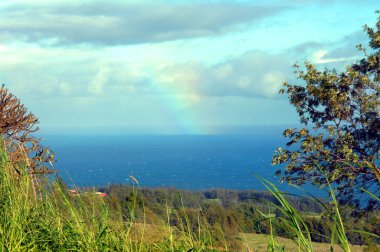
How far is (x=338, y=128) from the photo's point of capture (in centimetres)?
1870

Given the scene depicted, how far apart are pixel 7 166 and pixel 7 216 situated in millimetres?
869

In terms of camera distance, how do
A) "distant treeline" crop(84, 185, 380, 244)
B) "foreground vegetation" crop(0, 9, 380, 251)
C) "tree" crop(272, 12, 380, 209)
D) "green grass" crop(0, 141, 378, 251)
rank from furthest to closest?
"tree" crop(272, 12, 380, 209), "green grass" crop(0, 141, 378, 251), "distant treeline" crop(84, 185, 380, 244), "foreground vegetation" crop(0, 9, 380, 251)

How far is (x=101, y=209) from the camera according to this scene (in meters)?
5.91

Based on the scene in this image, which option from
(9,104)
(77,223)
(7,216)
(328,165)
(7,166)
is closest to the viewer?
(77,223)

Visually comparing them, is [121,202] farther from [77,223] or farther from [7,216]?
[7,216]

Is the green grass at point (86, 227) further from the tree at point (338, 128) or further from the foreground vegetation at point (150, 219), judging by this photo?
the tree at point (338, 128)

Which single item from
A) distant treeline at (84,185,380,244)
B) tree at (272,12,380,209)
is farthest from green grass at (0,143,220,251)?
tree at (272,12,380,209)

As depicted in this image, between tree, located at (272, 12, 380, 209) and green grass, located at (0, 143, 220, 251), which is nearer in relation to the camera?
green grass, located at (0, 143, 220, 251)

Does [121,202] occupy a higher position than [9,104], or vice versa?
[9,104]

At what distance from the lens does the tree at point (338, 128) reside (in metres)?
17.8

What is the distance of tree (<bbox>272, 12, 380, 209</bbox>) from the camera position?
1777 cm

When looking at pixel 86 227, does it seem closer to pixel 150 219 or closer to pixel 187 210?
pixel 150 219

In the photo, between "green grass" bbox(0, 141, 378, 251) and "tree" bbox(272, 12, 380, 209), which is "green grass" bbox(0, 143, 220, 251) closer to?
"green grass" bbox(0, 141, 378, 251)

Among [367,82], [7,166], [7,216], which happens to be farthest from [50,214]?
[367,82]
